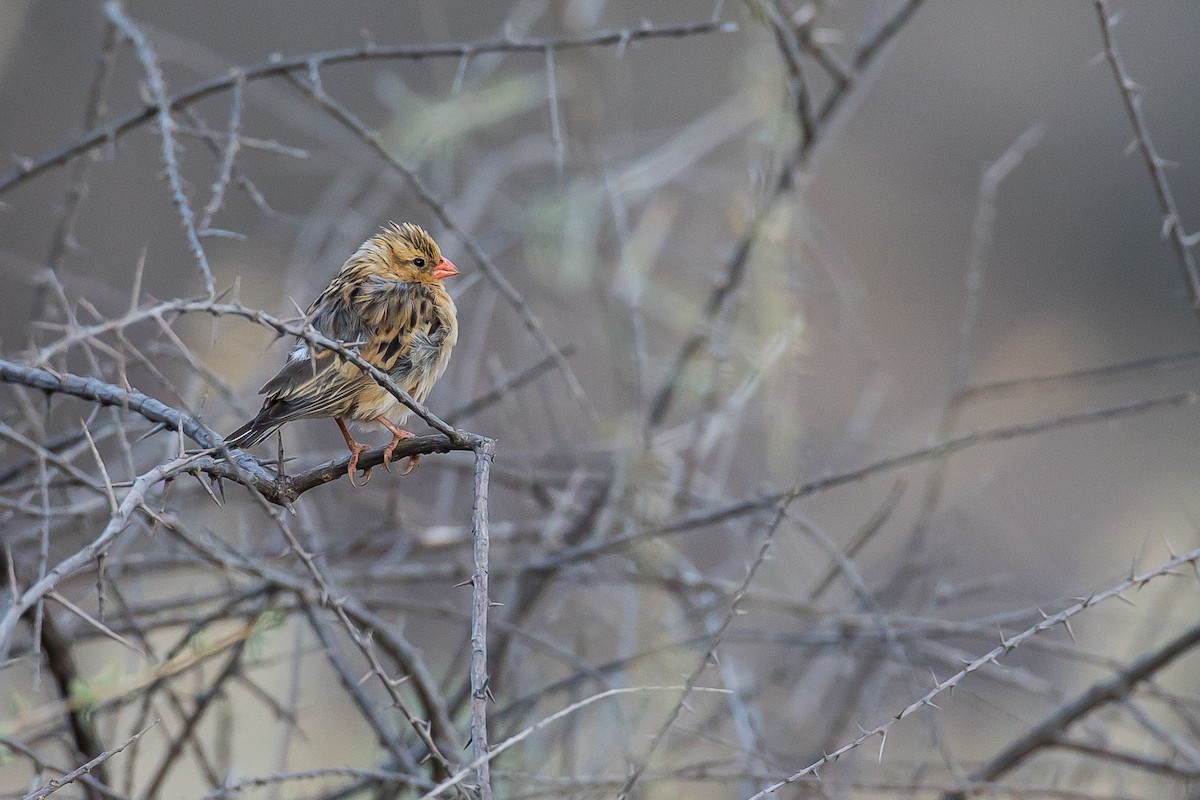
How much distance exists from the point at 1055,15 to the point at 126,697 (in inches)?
516

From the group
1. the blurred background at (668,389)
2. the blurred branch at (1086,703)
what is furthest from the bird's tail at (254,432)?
the blurred branch at (1086,703)

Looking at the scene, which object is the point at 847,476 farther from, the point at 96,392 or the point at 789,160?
the point at 96,392

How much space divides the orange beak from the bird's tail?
3.49ft

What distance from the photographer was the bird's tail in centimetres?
319

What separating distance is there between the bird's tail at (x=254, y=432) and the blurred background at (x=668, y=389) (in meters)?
0.13

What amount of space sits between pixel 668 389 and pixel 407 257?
1302 millimetres

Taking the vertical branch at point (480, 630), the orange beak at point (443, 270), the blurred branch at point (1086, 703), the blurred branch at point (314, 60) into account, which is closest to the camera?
the vertical branch at point (480, 630)

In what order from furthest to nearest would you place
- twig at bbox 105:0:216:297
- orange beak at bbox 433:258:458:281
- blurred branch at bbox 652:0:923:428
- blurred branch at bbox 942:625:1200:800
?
blurred branch at bbox 652:0:923:428 < orange beak at bbox 433:258:458:281 < blurred branch at bbox 942:625:1200:800 < twig at bbox 105:0:216:297

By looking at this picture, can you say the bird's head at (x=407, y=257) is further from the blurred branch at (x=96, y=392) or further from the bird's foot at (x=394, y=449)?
the blurred branch at (x=96, y=392)

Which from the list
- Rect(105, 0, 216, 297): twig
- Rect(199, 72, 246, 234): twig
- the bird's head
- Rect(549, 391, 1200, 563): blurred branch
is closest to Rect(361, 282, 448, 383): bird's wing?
the bird's head

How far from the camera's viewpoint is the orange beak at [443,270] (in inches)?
167

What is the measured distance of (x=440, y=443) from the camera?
2.45 metres

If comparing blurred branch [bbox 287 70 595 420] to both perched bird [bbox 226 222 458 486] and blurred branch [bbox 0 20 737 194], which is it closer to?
blurred branch [bbox 0 20 737 194]

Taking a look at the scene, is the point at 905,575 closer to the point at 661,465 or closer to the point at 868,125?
the point at 661,465
